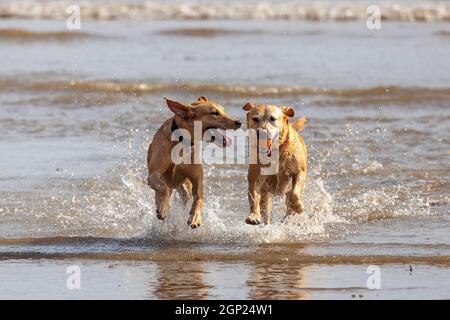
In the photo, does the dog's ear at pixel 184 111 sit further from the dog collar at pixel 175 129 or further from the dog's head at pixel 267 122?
the dog's head at pixel 267 122

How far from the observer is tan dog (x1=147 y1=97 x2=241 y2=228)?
27.3 feet

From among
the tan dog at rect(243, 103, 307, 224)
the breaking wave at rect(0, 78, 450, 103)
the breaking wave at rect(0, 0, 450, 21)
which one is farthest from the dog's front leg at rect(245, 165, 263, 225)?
the breaking wave at rect(0, 0, 450, 21)

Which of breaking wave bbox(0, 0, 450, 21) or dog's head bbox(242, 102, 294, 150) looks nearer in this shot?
dog's head bbox(242, 102, 294, 150)

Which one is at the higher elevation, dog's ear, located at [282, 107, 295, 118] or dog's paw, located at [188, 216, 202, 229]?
dog's ear, located at [282, 107, 295, 118]

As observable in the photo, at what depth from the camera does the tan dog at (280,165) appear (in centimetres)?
846

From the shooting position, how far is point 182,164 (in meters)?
8.48

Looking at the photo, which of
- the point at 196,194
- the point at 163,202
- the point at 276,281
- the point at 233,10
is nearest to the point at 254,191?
the point at 196,194

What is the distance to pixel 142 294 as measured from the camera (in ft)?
23.2

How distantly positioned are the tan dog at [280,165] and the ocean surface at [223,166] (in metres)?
0.25

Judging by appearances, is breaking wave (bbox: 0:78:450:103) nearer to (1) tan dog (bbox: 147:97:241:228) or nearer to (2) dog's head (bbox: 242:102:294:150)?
(2) dog's head (bbox: 242:102:294:150)

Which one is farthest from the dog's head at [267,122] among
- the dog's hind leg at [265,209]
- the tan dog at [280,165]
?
the dog's hind leg at [265,209]

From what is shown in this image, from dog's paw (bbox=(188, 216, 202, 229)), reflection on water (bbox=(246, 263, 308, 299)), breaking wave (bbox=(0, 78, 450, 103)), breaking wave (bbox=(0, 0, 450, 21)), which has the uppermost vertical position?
breaking wave (bbox=(0, 0, 450, 21))

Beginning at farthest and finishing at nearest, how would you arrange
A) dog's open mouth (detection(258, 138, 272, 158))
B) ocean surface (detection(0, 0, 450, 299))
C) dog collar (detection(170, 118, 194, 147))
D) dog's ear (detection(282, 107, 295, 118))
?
1. dog's ear (detection(282, 107, 295, 118))
2. dog's open mouth (detection(258, 138, 272, 158))
3. dog collar (detection(170, 118, 194, 147))
4. ocean surface (detection(0, 0, 450, 299))
